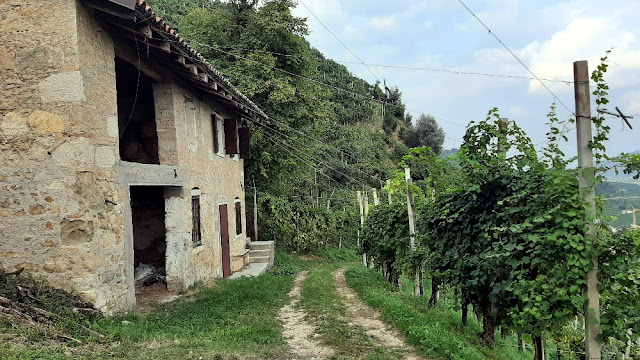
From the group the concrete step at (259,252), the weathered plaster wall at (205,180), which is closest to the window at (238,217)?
the weathered plaster wall at (205,180)

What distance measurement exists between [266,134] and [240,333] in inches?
525

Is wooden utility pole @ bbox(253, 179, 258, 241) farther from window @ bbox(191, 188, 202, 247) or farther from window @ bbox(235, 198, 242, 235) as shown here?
window @ bbox(191, 188, 202, 247)

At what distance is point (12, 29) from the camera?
247 inches

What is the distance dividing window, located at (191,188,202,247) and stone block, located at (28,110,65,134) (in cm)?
421

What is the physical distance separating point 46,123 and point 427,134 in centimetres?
4634

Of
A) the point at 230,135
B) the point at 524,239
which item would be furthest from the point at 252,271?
the point at 524,239

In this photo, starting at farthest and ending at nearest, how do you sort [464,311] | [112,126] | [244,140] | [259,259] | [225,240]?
1. [259,259]
2. [244,140]
3. [225,240]
4. [112,126]
5. [464,311]

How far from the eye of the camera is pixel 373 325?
23.3ft

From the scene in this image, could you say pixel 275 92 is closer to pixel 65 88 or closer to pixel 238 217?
pixel 238 217

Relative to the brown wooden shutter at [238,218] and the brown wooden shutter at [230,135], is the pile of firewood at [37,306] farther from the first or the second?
the brown wooden shutter at [238,218]

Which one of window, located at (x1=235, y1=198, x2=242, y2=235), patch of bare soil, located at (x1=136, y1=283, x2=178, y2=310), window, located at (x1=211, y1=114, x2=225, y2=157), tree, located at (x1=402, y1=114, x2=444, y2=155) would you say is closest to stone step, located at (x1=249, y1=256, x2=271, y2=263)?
window, located at (x1=235, y1=198, x2=242, y2=235)

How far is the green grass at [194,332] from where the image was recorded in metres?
4.78

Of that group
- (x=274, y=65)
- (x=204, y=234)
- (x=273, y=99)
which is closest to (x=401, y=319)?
(x=204, y=234)

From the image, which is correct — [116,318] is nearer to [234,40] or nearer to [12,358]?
[12,358]
